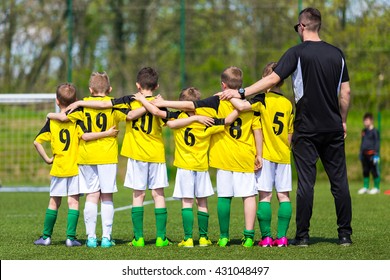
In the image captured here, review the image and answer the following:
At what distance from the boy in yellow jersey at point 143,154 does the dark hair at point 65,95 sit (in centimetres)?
26

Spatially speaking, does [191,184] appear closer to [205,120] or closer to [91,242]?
[205,120]

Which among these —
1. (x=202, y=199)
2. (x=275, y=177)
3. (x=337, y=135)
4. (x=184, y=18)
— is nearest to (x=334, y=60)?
(x=337, y=135)

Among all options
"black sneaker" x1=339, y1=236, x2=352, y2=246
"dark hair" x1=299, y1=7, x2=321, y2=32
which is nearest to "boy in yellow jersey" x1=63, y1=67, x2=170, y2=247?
"dark hair" x1=299, y1=7, x2=321, y2=32

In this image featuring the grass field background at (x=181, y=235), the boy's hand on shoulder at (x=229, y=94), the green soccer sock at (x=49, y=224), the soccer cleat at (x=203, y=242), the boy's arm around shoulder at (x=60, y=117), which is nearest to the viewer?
the grass field background at (x=181, y=235)

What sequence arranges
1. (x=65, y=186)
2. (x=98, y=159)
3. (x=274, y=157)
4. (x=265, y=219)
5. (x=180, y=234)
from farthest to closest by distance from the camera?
(x=180, y=234), (x=65, y=186), (x=98, y=159), (x=274, y=157), (x=265, y=219)

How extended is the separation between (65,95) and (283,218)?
94.5 inches

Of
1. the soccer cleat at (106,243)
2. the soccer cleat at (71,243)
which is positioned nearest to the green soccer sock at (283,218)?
the soccer cleat at (106,243)

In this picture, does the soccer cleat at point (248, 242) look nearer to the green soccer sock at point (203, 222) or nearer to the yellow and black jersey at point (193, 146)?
the green soccer sock at point (203, 222)

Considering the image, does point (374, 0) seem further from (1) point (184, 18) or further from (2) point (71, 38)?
(2) point (71, 38)

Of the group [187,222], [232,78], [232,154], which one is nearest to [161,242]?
[187,222]

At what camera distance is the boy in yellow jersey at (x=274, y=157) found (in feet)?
26.1

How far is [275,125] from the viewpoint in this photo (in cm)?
802

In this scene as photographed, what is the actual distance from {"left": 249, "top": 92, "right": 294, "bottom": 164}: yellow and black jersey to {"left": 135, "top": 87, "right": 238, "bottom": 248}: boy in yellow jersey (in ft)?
1.31

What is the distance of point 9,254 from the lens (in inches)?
296
